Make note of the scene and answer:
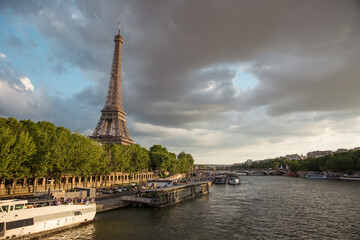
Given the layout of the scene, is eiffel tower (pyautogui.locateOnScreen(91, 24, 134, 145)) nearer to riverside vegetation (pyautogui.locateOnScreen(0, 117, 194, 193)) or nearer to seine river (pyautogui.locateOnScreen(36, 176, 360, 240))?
riverside vegetation (pyautogui.locateOnScreen(0, 117, 194, 193))

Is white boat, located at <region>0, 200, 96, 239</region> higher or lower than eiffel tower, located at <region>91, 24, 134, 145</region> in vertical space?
lower

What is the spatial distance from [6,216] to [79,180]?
55.8 metres

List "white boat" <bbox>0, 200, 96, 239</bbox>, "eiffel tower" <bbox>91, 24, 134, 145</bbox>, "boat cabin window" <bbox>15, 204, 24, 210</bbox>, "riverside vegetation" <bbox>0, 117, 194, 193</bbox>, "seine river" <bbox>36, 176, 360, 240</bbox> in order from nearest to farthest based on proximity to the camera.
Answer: "white boat" <bbox>0, 200, 96, 239</bbox> → "boat cabin window" <bbox>15, 204, 24, 210</bbox> → "seine river" <bbox>36, 176, 360, 240</bbox> → "riverside vegetation" <bbox>0, 117, 194, 193</bbox> → "eiffel tower" <bbox>91, 24, 134, 145</bbox>

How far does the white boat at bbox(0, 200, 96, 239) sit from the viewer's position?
29828 mm

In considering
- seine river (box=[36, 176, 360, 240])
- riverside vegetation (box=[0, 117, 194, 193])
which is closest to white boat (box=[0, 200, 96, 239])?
seine river (box=[36, 176, 360, 240])

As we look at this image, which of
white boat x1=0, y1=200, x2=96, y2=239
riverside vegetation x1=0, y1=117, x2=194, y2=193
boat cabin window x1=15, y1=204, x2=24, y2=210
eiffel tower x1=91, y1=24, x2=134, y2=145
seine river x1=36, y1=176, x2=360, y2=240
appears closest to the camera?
white boat x1=0, y1=200, x2=96, y2=239

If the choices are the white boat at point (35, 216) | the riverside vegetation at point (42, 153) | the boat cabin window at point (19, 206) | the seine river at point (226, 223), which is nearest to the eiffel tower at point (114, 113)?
the riverside vegetation at point (42, 153)

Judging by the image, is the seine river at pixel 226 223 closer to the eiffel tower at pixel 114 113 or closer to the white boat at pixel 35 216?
the white boat at pixel 35 216

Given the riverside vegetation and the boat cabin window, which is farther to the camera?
the riverside vegetation

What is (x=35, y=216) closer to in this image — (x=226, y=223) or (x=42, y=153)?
(x=42, y=153)

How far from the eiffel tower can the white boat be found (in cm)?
9255

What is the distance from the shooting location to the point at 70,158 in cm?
6044

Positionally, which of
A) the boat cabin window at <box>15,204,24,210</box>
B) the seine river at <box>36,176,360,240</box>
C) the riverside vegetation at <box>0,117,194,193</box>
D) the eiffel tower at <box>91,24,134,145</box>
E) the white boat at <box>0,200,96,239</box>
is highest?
the eiffel tower at <box>91,24,134,145</box>

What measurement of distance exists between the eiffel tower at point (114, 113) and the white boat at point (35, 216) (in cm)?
9255
